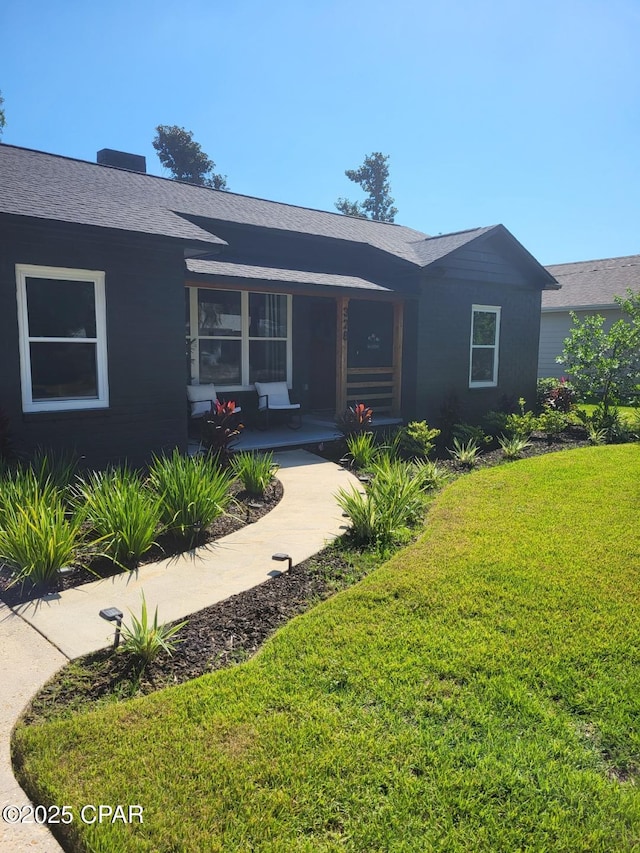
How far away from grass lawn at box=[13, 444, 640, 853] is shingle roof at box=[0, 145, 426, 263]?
554 centimetres

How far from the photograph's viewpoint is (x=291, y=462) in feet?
30.9

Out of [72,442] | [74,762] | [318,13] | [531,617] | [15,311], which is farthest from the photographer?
[318,13]

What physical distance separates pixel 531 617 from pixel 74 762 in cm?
293

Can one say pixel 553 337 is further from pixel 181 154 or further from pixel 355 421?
pixel 181 154

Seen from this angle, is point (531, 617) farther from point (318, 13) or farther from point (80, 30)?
point (80, 30)

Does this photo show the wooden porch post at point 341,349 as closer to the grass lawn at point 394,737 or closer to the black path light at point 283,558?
the black path light at point 283,558

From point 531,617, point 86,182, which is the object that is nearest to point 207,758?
point 531,617

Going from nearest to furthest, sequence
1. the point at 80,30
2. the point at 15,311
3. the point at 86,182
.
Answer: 1. the point at 15,311
2. the point at 86,182
3. the point at 80,30

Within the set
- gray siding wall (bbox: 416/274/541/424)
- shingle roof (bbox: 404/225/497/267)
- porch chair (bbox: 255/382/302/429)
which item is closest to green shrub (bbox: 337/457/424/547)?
porch chair (bbox: 255/382/302/429)

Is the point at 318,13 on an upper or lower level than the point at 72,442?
upper

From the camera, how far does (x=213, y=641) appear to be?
3.96 m

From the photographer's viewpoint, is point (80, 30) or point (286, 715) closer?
point (286, 715)

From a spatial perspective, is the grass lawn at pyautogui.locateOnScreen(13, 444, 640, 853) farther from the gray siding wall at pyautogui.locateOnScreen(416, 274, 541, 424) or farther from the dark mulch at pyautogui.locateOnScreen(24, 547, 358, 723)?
the gray siding wall at pyautogui.locateOnScreen(416, 274, 541, 424)

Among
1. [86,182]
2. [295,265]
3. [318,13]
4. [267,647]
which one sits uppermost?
[318,13]
